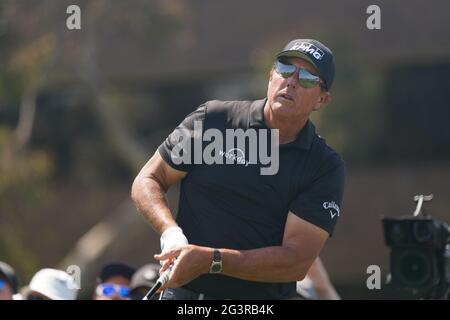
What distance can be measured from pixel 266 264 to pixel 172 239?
1.70 feet

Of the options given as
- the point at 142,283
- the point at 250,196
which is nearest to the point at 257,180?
the point at 250,196

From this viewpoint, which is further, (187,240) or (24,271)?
(24,271)

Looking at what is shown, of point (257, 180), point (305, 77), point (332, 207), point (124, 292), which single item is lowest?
point (124, 292)

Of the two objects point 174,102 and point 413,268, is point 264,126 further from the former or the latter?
point 174,102

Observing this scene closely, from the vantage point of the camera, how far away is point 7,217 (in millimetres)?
19531

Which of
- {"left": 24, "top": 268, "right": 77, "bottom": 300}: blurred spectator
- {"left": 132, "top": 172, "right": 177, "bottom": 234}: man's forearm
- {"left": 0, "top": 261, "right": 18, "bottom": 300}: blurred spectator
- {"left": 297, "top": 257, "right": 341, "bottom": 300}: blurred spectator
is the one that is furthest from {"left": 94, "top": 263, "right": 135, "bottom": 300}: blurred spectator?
{"left": 132, "top": 172, "right": 177, "bottom": 234}: man's forearm

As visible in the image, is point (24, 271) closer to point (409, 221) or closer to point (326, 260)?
point (326, 260)

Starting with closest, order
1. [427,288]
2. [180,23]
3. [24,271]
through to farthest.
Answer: [427,288]
[24,271]
[180,23]

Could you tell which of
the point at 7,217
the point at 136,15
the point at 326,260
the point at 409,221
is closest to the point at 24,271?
the point at 7,217

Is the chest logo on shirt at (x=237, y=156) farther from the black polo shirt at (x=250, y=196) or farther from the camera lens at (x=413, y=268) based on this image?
the camera lens at (x=413, y=268)

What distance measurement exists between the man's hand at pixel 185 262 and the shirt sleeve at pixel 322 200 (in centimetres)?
63

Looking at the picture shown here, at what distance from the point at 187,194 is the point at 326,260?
1651cm

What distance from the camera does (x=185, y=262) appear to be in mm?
5559

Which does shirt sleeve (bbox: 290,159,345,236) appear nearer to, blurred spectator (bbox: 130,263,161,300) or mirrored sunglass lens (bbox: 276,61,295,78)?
mirrored sunglass lens (bbox: 276,61,295,78)
